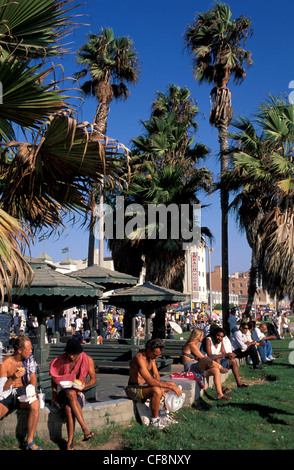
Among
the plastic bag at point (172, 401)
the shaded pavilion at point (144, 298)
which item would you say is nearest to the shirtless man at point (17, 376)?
the plastic bag at point (172, 401)

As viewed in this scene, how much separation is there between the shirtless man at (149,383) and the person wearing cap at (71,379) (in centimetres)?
65

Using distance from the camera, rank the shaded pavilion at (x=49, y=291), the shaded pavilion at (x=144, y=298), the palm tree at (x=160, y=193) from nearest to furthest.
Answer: the shaded pavilion at (x=49, y=291) < the shaded pavilion at (x=144, y=298) < the palm tree at (x=160, y=193)

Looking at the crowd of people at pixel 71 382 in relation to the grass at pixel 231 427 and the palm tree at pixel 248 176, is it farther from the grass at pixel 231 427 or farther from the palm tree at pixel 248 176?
the palm tree at pixel 248 176

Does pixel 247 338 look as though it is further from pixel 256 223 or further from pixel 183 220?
pixel 183 220

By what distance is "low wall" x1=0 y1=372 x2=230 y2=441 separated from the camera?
17.9 feet

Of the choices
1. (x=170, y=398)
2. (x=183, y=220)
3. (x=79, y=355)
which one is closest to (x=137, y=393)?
(x=170, y=398)

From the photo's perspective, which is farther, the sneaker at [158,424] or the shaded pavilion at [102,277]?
the shaded pavilion at [102,277]

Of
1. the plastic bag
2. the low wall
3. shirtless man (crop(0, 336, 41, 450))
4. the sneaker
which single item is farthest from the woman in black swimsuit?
shirtless man (crop(0, 336, 41, 450))

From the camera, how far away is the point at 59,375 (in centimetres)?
576

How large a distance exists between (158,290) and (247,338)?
297cm

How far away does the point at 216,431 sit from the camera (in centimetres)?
563

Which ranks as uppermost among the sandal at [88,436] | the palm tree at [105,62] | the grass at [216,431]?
the palm tree at [105,62]

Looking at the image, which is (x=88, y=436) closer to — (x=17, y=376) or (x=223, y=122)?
(x=17, y=376)

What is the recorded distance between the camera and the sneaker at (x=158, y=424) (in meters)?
5.95
